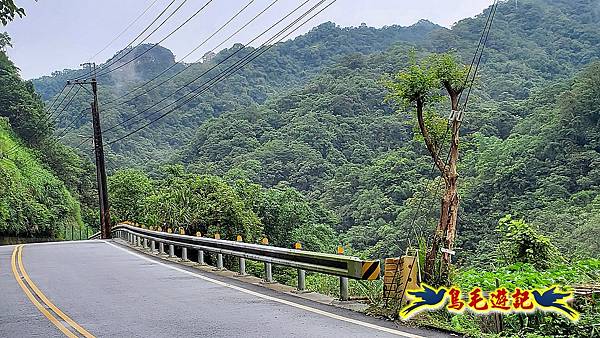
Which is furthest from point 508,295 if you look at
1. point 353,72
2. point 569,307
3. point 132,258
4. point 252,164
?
point 353,72

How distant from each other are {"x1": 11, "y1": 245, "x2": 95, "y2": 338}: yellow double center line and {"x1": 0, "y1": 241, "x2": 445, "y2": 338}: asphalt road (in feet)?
0.06

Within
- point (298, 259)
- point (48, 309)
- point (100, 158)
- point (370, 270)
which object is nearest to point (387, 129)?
point (100, 158)

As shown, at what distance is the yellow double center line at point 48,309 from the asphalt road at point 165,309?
0.02 m

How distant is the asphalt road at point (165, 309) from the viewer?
8508mm

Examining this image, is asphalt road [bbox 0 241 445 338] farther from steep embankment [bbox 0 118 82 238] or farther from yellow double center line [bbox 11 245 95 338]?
steep embankment [bbox 0 118 82 238]

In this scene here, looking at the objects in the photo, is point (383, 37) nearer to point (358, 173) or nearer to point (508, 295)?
point (358, 173)

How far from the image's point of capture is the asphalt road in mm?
8508

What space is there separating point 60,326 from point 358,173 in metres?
60.3

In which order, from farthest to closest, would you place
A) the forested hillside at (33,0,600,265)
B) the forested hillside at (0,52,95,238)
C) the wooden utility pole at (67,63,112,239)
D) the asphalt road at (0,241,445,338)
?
the forested hillside at (0,52,95,238)
the forested hillside at (33,0,600,265)
the wooden utility pole at (67,63,112,239)
the asphalt road at (0,241,445,338)

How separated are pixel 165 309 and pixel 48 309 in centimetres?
212
